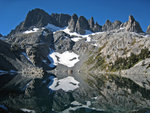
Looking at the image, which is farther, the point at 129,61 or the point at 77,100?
the point at 129,61

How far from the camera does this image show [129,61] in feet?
446

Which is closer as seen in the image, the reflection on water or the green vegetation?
the reflection on water

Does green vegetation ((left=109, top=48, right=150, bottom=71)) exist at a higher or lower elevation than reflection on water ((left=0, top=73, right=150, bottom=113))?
higher

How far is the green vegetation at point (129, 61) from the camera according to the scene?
127106mm

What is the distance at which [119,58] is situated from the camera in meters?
154

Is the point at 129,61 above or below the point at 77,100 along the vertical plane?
above

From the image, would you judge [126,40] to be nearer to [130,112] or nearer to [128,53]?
[128,53]

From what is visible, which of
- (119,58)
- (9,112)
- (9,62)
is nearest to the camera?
(9,112)

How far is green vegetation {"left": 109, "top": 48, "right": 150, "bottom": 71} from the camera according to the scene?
417ft

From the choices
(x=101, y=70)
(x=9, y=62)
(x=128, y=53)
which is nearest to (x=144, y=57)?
(x=128, y=53)

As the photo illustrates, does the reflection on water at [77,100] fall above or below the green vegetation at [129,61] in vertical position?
below

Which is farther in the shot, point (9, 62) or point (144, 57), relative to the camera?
point (9, 62)

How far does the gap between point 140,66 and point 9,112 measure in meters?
118

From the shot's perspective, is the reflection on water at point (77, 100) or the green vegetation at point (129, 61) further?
the green vegetation at point (129, 61)
